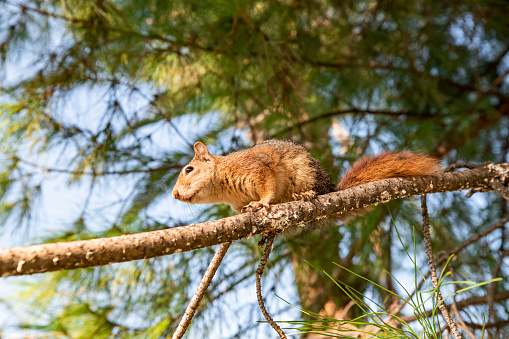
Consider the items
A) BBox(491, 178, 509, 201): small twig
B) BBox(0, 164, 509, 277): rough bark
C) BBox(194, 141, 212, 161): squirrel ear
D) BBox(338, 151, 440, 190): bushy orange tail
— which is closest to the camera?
BBox(0, 164, 509, 277): rough bark

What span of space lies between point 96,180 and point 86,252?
1.16 m

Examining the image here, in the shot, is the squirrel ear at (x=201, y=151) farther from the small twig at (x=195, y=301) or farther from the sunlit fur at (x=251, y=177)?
the small twig at (x=195, y=301)

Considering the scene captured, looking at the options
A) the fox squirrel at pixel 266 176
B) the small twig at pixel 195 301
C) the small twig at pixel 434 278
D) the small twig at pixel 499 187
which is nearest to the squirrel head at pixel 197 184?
the fox squirrel at pixel 266 176

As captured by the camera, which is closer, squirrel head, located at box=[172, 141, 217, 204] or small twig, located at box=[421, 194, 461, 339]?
small twig, located at box=[421, 194, 461, 339]

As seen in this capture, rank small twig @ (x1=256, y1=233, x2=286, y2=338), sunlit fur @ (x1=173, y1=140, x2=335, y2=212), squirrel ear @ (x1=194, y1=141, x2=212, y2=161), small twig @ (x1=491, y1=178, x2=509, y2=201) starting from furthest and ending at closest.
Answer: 1. squirrel ear @ (x1=194, y1=141, x2=212, y2=161)
2. sunlit fur @ (x1=173, y1=140, x2=335, y2=212)
3. small twig @ (x1=491, y1=178, x2=509, y2=201)
4. small twig @ (x1=256, y1=233, x2=286, y2=338)

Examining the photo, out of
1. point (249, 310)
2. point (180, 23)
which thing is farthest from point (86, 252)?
point (180, 23)

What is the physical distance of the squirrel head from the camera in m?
1.53

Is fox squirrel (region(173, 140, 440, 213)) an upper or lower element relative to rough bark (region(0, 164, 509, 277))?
upper

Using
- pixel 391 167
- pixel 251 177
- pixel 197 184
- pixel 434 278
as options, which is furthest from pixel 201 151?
pixel 434 278

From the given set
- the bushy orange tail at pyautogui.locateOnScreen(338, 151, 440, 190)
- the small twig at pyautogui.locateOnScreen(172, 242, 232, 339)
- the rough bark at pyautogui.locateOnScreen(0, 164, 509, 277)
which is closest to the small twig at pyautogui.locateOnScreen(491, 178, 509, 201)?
the rough bark at pyautogui.locateOnScreen(0, 164, 509, 277)

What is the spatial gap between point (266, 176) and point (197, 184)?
10.3 inches

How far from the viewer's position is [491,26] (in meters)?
2.59

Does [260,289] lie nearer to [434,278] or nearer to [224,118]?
[434,278]

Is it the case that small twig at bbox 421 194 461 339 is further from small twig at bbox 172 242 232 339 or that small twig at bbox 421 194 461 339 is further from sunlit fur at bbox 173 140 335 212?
small twig at bbox 172 242 232 339
